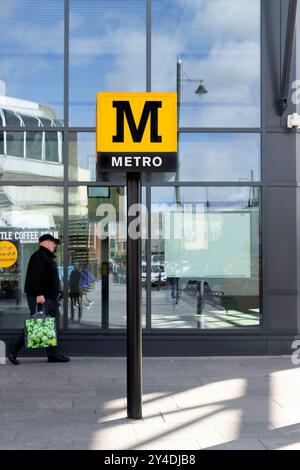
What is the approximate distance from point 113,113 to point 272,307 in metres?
4.82

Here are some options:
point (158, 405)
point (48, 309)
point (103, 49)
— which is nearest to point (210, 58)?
point (103, 49)

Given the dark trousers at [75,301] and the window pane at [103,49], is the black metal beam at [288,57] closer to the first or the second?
the window pane at [103,49]

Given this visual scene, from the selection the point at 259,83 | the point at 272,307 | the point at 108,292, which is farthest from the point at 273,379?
the point at 259,83

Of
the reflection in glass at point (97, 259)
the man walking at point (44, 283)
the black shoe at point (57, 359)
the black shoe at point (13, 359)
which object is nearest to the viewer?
the black shoe at point (13, 359)

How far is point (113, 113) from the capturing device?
6.28 metres

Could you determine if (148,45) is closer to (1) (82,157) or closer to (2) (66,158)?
(1) (82,157)

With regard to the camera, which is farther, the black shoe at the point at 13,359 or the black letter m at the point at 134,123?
the black shoe at the point at 13,359

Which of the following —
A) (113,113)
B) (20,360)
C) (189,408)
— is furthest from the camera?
(20,360)

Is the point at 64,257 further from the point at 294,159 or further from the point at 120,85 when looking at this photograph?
the point at 294,159

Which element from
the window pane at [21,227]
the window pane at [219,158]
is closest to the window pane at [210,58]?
the window pane at [219,158]

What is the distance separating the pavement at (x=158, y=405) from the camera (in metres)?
5.65

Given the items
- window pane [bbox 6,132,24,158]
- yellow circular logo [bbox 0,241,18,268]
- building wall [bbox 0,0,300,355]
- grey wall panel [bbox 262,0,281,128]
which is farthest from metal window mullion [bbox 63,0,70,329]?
grey wall panel [bbox 262,0,281,128]

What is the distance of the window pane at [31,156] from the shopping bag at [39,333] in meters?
2.31

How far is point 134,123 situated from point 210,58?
431 cm
